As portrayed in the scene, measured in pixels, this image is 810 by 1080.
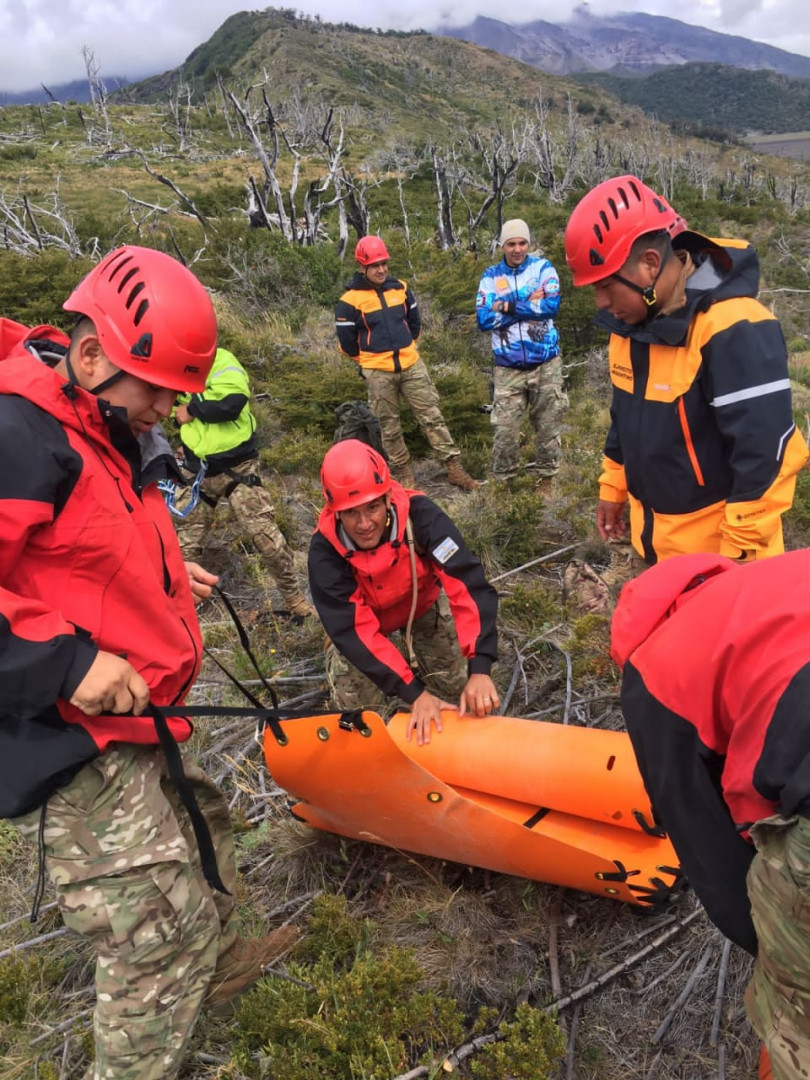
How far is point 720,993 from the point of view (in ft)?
7.02

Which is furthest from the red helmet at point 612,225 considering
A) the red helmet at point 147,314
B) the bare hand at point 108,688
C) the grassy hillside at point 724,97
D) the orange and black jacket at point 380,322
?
the grassy hillside at point 724,97

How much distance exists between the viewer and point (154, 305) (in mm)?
1849

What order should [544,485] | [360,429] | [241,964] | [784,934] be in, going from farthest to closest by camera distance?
[544,485]
[360,429]
[241,964]
[784,934]

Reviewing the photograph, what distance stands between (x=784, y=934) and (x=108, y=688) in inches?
59.3

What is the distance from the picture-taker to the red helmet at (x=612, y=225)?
2.49 metres

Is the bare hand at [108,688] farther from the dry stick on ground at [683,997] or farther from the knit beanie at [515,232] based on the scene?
the knit beanie at [515,232]

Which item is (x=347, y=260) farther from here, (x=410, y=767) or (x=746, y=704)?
(x=746, y=704)

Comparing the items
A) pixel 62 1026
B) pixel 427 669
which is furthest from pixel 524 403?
pixel 62 1026

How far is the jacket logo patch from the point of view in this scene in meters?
2.96

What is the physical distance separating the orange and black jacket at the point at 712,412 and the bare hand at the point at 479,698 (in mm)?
955

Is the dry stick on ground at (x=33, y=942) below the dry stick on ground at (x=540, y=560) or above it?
below

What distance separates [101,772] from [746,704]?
5.29 feet

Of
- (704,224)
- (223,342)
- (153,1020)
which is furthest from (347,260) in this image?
(153,1020)

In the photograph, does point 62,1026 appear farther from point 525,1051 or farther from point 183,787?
point 525,1051
